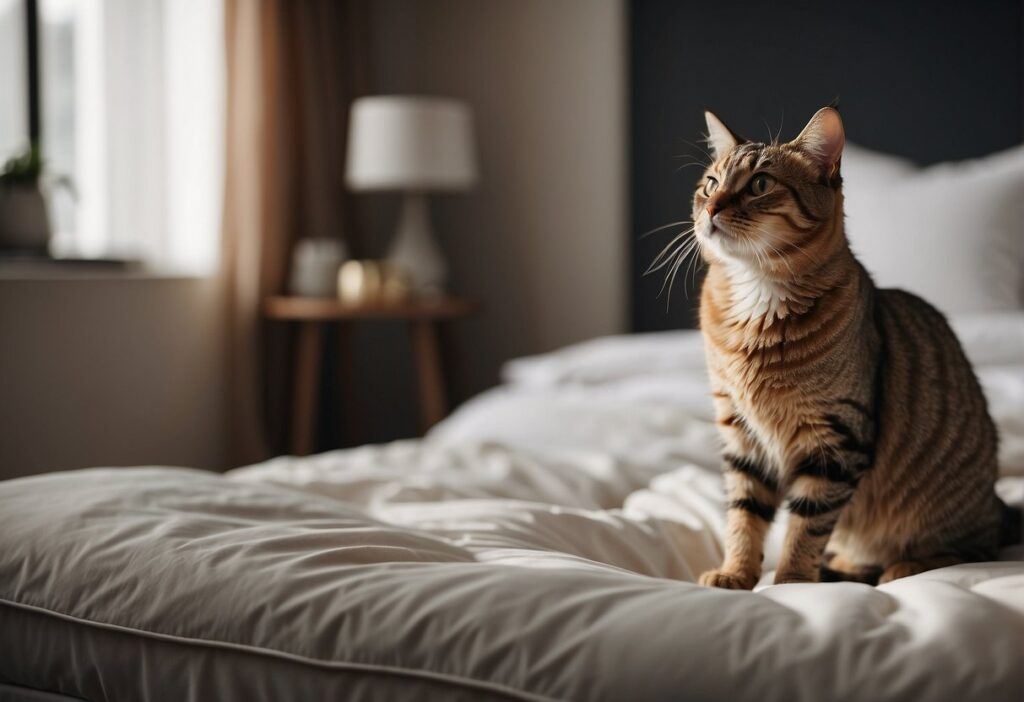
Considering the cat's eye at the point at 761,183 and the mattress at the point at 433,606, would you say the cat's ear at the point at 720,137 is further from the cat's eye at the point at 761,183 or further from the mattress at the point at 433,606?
the mattress at the point at 433,606

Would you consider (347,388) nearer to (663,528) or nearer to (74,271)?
(74,271)

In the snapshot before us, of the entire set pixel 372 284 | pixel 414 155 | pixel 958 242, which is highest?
pixel 414 155

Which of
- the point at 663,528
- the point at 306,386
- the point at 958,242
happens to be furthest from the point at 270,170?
the point at 663,528

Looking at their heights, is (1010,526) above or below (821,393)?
below

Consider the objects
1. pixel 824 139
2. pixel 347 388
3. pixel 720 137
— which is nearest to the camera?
pixel 824 139

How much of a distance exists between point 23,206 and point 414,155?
1056 mm

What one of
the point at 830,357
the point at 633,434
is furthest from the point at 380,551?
the point at 633,434

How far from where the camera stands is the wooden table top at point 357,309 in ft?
9.12

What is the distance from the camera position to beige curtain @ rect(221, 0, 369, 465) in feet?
9.42

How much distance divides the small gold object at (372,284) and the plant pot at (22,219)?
2.69 ft

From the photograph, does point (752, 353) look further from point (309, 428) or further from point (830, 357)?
point (309, 428)

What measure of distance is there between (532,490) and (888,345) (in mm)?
530

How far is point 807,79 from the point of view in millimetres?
2869

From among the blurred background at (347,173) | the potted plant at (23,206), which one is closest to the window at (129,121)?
the blurred background at (347,173)
